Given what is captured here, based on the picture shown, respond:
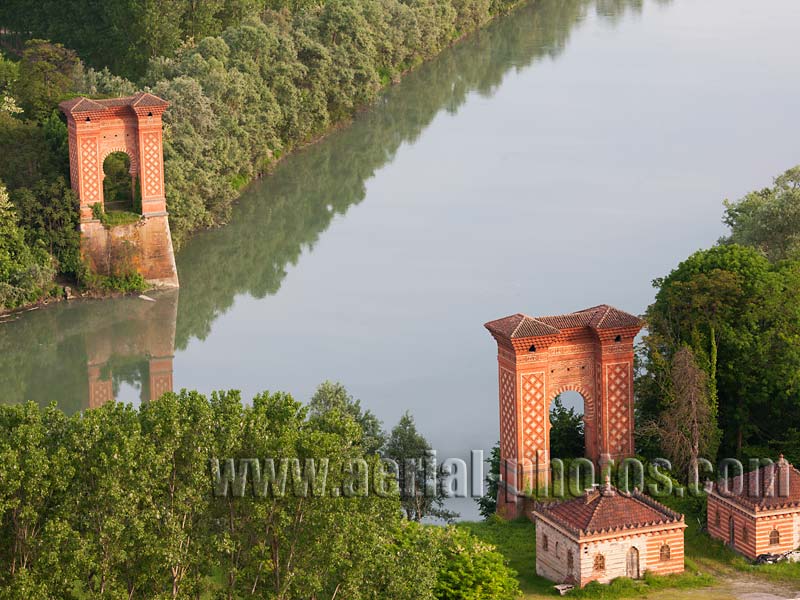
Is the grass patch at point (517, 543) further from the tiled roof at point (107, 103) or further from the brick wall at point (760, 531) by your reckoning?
the tiled roof at point (107, 103)

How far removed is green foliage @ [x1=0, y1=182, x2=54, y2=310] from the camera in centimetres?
4325

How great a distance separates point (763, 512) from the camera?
29.3 meters

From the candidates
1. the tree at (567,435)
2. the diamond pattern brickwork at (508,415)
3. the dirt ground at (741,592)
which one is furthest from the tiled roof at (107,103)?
the dirt ground at (741,592)

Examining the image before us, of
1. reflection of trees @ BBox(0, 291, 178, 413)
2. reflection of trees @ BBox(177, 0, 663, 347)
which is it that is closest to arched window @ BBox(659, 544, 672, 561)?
reflection of trees @ BBox(0, 291, 178, 413)

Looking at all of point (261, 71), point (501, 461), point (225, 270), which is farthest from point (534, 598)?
point (261, 71)

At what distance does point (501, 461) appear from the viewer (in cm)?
3183

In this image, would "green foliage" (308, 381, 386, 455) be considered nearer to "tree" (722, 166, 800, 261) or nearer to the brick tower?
"tree" (722, 166, 800, 261)

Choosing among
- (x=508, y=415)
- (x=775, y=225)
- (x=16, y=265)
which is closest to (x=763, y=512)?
(x=508, y=415)

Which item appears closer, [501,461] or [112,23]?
[501,461]

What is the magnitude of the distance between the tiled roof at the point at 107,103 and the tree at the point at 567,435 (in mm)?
14688

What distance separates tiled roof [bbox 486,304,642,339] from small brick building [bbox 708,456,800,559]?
3108 mm

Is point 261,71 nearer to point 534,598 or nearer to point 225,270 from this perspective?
point 225,270

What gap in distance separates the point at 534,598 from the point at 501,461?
3.90 m

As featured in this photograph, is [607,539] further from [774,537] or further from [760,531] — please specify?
[774,537]
